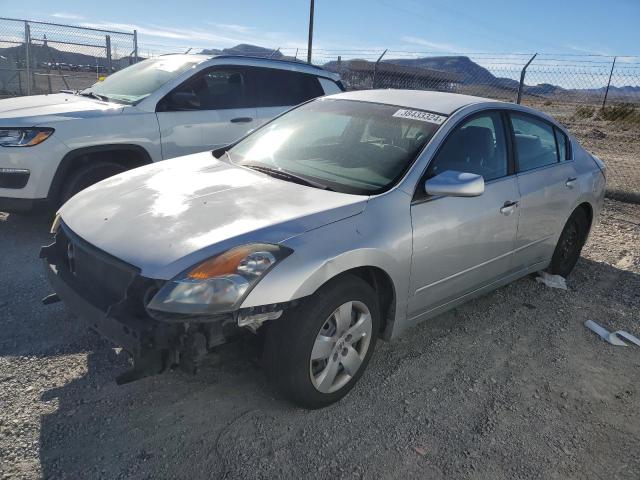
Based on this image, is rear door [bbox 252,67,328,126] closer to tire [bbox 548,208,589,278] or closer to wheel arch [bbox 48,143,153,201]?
wheel arch [bbox 48,143,153,201]

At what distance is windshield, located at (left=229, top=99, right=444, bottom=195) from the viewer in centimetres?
335

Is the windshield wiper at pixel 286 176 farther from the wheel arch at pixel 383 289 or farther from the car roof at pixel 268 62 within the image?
the car roof at pixel 268 62

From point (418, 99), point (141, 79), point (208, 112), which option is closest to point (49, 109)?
point (141, 79)

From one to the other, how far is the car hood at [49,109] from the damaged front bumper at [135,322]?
262 centimetres

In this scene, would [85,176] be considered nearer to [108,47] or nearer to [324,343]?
[324,343]

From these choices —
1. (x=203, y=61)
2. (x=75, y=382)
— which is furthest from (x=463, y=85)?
(x=75, y=382)

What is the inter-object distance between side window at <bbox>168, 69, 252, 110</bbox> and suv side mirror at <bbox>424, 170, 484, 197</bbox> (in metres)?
3.41

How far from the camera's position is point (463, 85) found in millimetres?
13594

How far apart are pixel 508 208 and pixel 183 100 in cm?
353

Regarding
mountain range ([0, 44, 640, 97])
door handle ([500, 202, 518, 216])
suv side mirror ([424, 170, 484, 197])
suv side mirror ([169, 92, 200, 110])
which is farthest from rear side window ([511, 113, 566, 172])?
mountain range ([0, 44, 640, 97])

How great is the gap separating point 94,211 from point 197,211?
666mm

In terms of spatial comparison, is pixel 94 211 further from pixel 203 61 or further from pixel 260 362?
pixel 203 61

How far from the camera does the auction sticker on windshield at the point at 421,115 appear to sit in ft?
11.8

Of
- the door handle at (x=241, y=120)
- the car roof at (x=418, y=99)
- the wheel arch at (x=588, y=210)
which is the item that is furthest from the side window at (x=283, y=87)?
the wheel arch at (x=588, y=210)
